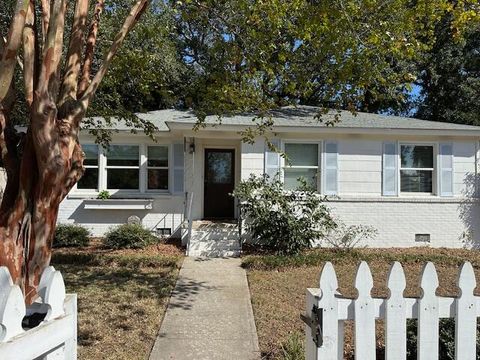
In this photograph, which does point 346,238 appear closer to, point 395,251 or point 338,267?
point 395,251

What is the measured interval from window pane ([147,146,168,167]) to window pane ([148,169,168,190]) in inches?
9.8

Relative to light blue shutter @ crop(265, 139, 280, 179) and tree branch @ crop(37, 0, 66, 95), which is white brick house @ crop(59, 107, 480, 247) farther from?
tree branch @ crop(37, 0, 66, 95)

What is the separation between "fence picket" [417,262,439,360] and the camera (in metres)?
2.67

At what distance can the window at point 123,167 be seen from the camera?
521 inches

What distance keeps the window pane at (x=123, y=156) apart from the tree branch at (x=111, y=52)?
8961mm

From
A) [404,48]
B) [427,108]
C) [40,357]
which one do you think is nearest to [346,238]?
[404,48]

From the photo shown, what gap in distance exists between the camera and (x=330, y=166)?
12.3 metres

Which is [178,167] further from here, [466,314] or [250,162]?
[466,314]

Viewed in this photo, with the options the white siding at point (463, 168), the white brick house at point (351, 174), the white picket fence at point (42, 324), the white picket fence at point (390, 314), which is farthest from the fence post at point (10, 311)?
the white siding at point (463, 168)

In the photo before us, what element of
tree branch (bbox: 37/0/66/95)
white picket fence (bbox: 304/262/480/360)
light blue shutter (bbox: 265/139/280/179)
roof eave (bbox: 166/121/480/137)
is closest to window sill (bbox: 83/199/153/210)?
roof eave (bbox: 166/121/480/137)

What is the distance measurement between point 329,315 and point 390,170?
10698 mm

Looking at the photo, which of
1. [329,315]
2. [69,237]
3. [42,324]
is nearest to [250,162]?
[69,237]

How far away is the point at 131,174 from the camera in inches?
527

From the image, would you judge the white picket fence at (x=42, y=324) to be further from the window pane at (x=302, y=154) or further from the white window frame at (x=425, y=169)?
the white window frame at (x=425, y=169)
